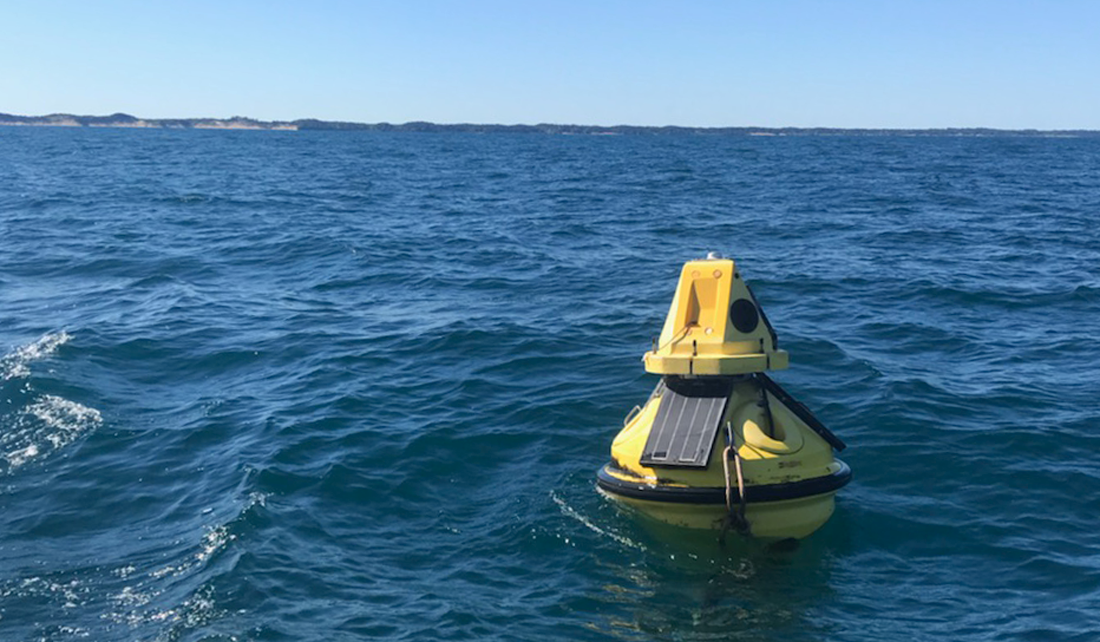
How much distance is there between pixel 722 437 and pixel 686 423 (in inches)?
15.7

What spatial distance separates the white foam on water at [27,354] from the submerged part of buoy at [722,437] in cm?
1068

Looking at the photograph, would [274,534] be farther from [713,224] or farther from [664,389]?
[713,224]

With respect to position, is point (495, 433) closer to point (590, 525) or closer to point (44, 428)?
point (590, 525)

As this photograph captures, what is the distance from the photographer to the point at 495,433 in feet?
48.8

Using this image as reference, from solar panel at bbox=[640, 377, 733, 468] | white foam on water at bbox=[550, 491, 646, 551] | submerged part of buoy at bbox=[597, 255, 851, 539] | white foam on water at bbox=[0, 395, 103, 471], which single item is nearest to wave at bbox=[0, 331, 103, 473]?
white foam on water at bbox=[0, 395, 103, 471]

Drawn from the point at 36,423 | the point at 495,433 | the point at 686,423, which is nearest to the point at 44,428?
the point at 36,423

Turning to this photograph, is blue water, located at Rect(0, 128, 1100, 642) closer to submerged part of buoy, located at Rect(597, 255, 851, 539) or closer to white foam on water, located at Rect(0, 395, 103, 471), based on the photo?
white foam on water, located at Rect(0, 395, 103, 471)

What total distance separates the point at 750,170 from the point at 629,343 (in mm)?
47327

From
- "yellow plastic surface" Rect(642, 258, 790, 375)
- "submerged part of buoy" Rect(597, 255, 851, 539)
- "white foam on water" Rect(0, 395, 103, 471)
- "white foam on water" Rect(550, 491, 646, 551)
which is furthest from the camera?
"white foam on water" Rect(0, 395, 103, 471)

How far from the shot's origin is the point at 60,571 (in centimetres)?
1094

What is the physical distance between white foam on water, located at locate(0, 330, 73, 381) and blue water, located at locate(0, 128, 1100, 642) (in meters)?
0.07

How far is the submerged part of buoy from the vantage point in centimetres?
1055

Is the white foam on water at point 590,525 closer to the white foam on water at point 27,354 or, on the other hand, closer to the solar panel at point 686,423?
the solar panel at point 686,423

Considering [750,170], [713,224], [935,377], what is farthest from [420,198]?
[935,377]
